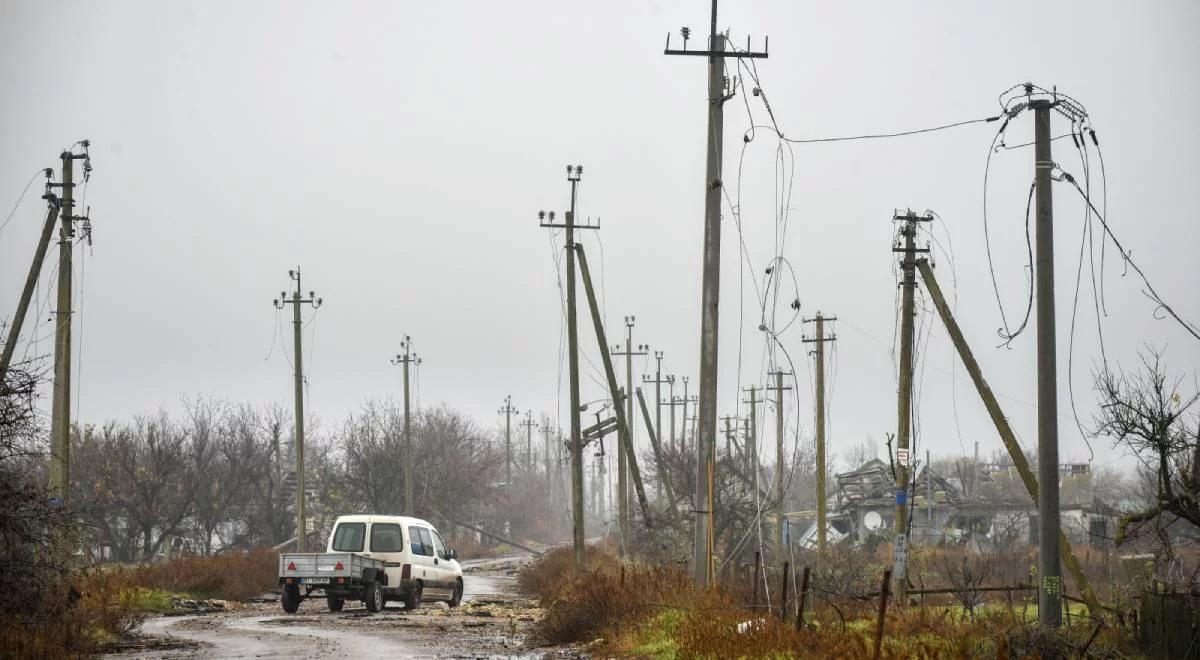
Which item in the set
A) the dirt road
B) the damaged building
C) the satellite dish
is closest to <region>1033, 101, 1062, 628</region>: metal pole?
the dirt road

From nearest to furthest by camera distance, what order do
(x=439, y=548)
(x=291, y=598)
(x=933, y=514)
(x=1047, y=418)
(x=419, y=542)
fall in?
(x=1047, y=418) → (x=291, y=598) → (x=419, y=542) → (x=439, y=548) → (x=933, y=514)

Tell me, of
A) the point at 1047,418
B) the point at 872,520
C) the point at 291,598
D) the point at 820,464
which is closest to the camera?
the point at 1047,418

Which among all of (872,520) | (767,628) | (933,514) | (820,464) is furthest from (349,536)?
(933,514)

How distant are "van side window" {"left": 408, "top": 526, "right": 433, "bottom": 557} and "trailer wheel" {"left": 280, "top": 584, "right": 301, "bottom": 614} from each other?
2.88 m

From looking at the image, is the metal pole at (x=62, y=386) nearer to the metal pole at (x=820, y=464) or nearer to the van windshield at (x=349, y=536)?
the van windshield at (x=349, y=536)

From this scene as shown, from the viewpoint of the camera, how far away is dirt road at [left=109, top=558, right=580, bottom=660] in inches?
714

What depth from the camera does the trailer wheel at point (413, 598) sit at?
2923 centimetres

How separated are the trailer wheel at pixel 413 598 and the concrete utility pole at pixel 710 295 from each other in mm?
10460

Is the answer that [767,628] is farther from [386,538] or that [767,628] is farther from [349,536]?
[349,536]

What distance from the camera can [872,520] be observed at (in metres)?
73.8

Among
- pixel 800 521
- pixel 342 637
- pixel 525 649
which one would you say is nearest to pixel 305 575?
pixel 342 637

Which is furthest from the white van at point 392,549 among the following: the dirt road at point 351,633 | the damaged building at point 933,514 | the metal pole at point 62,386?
the damaged building at point 933,514

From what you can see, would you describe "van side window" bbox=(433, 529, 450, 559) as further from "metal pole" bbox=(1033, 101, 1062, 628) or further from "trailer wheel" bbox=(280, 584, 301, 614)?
"metal pole" bbox=(1033, 101, 1062, 628)

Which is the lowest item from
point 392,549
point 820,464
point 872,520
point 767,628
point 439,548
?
point 872,520
